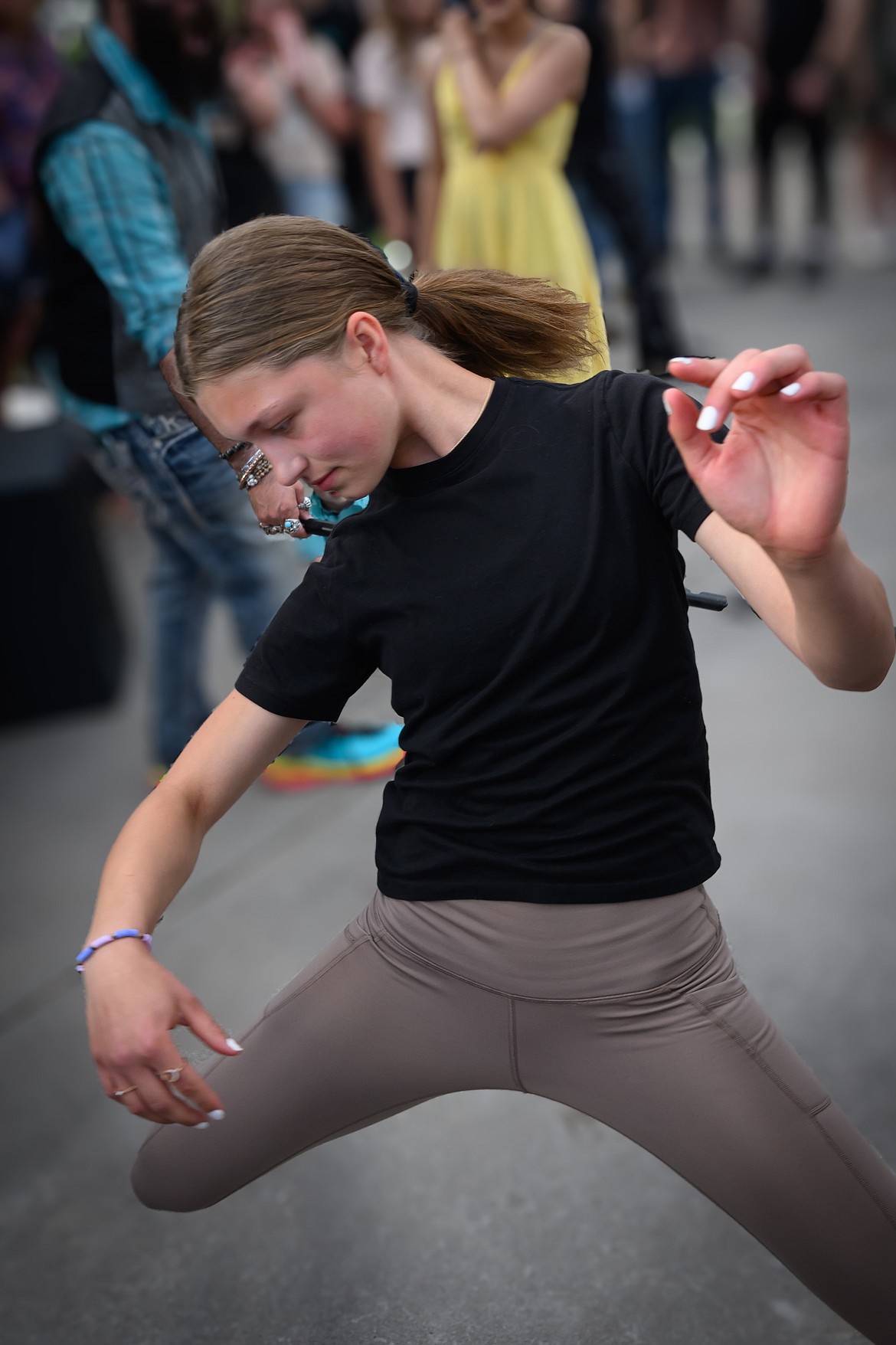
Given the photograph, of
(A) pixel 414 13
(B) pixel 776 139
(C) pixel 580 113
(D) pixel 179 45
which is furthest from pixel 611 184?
(D) pixel 179 45

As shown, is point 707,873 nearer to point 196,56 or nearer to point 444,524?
point 444,524

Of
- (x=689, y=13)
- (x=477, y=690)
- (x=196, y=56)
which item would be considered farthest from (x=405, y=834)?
(x=689, y=13)

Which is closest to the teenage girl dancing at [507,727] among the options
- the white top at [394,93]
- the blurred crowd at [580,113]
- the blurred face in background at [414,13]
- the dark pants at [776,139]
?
the blurred crowd at [580,113]

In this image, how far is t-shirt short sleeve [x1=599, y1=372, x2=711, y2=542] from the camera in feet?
4.13

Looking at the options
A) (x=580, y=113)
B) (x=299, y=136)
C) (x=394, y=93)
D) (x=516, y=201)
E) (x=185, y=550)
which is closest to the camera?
(x=185, y=550)

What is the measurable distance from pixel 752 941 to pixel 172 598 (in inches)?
60.8

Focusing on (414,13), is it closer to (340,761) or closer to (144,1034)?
(340,761)

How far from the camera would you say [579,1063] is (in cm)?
141

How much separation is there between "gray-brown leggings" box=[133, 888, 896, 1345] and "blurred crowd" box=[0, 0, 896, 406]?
2.96 metres

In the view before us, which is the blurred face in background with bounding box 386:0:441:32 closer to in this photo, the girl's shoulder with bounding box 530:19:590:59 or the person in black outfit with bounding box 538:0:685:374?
the person in black outfit with bounding box 538:0:685:374

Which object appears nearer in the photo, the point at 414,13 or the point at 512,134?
the point at 512,134

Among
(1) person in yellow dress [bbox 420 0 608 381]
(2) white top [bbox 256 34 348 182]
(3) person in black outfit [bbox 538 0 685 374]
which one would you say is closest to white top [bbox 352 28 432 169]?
(2) white top [bbox 256 34 348 182]

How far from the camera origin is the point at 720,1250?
1945 mm

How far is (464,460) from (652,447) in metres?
0.19
